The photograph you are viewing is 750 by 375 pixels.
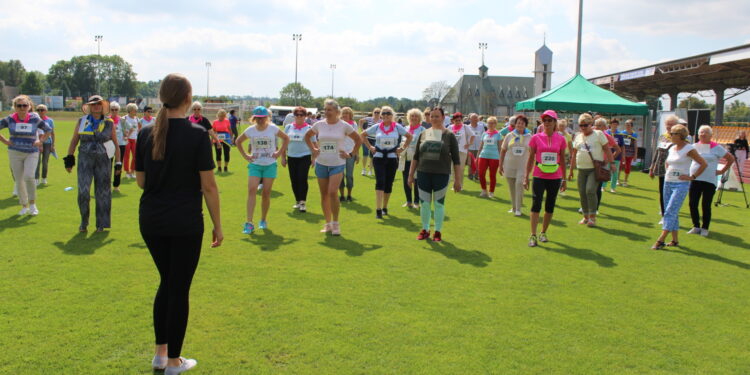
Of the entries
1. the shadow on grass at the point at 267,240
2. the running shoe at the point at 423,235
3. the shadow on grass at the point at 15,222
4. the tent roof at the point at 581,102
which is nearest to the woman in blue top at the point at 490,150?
the running shoe at the point at 423,235

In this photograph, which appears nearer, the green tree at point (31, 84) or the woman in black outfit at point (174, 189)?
the woman in black outfit at point (174, 189)

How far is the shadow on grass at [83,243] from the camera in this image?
7.05 meters

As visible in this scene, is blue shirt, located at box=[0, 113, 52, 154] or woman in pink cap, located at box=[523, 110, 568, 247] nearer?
woman in pink cap, located at box=[523, 110, 568, 247]

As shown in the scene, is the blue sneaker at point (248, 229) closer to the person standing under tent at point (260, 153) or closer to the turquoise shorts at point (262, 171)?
the person standing under tent at point (260, 153)

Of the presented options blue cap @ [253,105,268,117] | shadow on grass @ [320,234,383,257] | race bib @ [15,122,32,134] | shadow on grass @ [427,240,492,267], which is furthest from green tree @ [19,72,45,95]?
shadow on grass @ [427,240,492,267]

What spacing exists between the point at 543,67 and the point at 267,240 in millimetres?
100078

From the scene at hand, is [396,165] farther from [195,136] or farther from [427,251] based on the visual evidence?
A: [195,136]

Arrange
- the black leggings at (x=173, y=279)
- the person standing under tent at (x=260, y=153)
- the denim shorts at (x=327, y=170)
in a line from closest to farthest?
the black leggings at (x=173, y=279) < the denim shorts at (x=327, y=170) < the person standing under tent at (x=260, y=153)

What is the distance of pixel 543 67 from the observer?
100 m

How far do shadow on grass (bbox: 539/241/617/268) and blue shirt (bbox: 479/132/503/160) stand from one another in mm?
4374

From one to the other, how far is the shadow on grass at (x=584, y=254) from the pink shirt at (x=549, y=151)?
103 centimetres

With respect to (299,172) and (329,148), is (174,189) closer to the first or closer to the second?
(329,148)

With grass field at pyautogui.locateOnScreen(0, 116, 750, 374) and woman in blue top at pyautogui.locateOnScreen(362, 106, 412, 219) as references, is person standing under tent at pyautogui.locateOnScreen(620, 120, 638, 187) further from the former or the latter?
woman in blue top at pyautogui.locateOnScreen(362, 106, 412, 219)

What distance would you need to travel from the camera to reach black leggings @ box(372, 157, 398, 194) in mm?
9945
